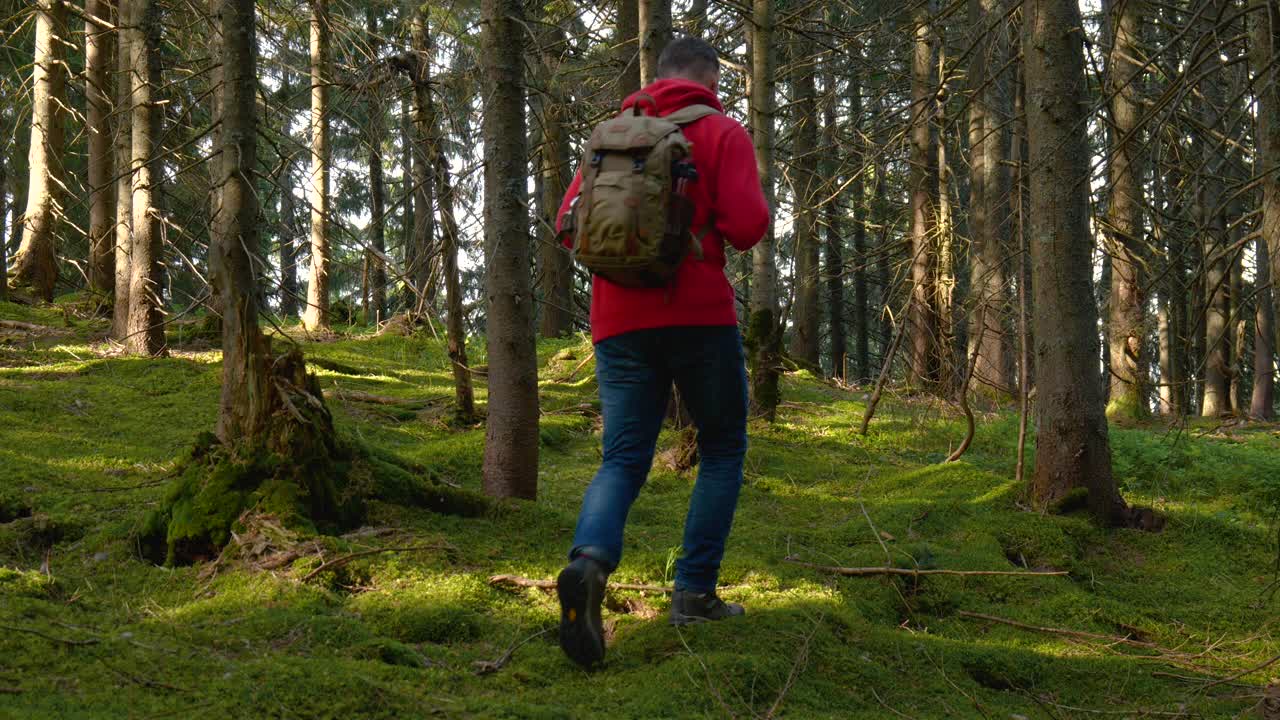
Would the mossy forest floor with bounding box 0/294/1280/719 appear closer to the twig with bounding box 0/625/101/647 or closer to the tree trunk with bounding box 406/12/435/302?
the twig with bounding box 0/625/101/647

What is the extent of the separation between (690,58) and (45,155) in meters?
13.6

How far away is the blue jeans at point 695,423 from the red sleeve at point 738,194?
0.38 metres

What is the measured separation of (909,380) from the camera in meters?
8.90

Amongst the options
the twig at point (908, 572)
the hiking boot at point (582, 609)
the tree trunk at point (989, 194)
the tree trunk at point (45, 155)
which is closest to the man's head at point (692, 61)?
the hiking boot at point (582, 609)

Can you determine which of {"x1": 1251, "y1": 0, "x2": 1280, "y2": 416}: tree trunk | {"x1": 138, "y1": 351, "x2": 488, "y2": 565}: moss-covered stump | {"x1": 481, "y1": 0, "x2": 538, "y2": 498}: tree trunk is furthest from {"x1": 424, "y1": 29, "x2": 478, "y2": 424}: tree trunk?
{"x1": 1251, "y1": 0, "x2": 1280, "y2": 416}: tree trunk

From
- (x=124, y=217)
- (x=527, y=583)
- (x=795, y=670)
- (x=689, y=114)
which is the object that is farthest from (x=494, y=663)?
(x=124, y=217)

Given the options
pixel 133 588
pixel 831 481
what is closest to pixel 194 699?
pixel 133 588

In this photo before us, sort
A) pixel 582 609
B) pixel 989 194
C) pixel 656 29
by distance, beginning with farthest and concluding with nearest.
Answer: pixel 989 194
pixel 656 29
pixel 582 609

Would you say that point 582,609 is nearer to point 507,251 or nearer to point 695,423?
point 695,423

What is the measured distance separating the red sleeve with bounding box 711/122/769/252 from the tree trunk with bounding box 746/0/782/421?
5380mm

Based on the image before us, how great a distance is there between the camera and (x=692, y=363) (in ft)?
11.5

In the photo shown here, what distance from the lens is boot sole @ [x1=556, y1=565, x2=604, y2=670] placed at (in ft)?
10.4

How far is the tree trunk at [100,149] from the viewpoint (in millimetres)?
12914

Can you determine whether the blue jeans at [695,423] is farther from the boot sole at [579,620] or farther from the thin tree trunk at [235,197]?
the thin tree trunk at [235,197]
